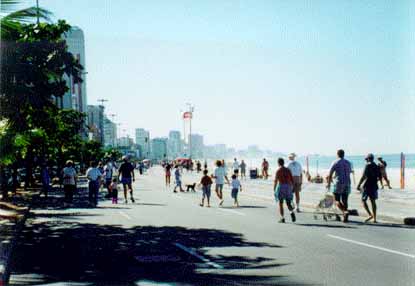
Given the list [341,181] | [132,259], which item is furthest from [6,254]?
[341,181]

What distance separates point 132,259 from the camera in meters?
8.84

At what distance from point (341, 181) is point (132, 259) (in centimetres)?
696

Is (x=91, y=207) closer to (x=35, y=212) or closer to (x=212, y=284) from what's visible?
(x=35, y=212)

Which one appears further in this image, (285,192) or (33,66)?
(285,192)

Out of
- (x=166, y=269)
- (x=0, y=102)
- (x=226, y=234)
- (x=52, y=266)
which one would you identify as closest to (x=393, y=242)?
(x=226, y=234)

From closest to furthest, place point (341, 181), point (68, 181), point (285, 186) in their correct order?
point (341, 181)
point (285, 186)
point (68, 181)

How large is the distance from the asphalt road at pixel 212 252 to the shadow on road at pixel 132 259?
0.05 feet

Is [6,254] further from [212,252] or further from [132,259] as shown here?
[212,252]

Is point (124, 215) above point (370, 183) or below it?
below

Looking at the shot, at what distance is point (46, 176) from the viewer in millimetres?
25031

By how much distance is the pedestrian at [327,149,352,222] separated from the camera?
1364 cm

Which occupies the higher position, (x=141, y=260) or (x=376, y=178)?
(x=376, y=178)

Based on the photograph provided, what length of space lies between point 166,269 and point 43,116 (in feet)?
32.0

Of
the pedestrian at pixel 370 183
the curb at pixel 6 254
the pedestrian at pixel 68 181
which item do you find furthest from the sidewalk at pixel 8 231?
the pedestrian at pixel 370 183
